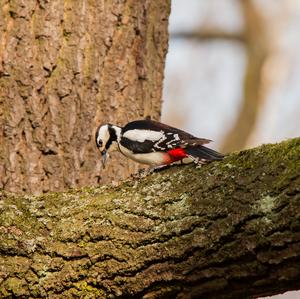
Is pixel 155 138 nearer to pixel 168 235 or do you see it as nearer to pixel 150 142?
pixel 150 142

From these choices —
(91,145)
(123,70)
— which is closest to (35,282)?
(91,145)

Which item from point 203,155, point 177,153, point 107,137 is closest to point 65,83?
point 107,137

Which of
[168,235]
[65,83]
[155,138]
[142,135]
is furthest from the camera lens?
[65,83]

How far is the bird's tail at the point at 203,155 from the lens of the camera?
346cm

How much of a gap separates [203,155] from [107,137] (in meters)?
0.92

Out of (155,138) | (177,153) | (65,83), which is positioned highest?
(65,83)

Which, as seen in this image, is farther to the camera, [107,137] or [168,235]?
[107,137]

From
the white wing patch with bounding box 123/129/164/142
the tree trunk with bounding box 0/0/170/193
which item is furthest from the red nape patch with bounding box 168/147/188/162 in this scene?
the tree trunk with bounding box 0/0/170/193

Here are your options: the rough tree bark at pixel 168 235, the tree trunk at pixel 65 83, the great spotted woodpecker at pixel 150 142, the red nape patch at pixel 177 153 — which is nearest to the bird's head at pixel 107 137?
the great spotted woodpecker at pixel 150 142

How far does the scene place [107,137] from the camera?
14.2ft

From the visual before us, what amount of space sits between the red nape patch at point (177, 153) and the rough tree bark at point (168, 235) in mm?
332

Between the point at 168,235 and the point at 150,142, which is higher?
the point at 150,142

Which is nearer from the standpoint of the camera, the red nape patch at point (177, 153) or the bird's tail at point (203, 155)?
the bird's tail at point (203, 155)

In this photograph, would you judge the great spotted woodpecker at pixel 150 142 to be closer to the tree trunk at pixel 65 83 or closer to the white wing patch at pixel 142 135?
the white wing patch at pixel 142 135
